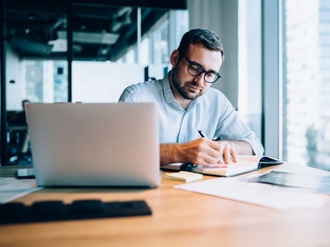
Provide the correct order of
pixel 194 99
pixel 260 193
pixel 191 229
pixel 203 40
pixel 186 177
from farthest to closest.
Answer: pixel 194 99 < pixel 203 40 < pixel 186 177 < pixel 260 193 < pixel 191 229

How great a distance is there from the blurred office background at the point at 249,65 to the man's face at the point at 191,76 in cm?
95

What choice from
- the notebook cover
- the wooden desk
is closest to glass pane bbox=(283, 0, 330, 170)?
the wooden desk

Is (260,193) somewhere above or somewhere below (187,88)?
below

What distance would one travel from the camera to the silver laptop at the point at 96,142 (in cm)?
93

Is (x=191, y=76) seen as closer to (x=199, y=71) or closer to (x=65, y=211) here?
(x=199, y=71)

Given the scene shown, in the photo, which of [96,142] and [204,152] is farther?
[204,152]

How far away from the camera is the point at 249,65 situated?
3246 mm

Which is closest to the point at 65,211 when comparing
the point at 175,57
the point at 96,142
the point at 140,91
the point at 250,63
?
the point at 96,142

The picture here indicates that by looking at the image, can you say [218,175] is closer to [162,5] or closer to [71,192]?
[71,192]

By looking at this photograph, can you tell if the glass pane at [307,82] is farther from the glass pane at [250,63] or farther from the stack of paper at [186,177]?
the stack of paper at [186,177]

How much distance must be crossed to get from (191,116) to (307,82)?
1.07m

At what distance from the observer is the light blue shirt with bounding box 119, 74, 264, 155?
1.82 metres

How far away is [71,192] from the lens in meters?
0.96

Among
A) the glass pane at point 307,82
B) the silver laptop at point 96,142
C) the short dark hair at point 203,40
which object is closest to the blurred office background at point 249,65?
the glass pane at point 307,82
